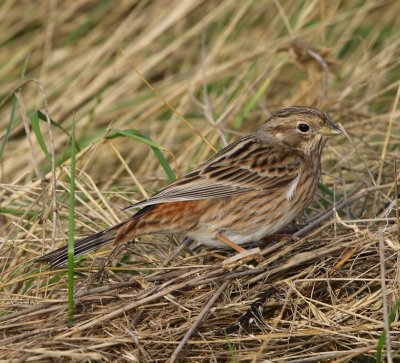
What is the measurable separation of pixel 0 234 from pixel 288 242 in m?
1.61

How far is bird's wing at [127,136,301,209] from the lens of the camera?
4.52m

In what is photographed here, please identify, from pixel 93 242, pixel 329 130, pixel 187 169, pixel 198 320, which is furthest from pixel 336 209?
pixel 187 169

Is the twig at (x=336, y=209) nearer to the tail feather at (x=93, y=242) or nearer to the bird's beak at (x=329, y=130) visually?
the bird's beak at (x=329, y=130)

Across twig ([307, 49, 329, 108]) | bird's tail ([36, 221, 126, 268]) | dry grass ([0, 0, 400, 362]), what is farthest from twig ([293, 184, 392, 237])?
twig ([307, 49, 329, 108])

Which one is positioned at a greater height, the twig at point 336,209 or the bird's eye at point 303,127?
the bird's eye at point 303,127

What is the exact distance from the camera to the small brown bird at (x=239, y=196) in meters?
4.49

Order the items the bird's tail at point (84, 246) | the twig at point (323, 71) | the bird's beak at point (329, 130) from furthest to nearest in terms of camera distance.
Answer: the twig at point (323, 71)
the bird's beak at point (329, 130)
the bird's tail at point (84, 246)

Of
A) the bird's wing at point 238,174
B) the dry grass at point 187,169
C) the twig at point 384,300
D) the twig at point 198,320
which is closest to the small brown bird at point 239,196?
the bird's wing at point 238,174

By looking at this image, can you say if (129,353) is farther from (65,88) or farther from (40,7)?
(40,7)

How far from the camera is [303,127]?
4945 millimetres

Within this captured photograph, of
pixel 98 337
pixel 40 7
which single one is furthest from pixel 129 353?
pixel 40 7

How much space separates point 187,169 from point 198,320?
81.6 inches

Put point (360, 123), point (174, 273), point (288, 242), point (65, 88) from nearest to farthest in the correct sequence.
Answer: point (174, 273), point (288, 242), point (360, 123), point (65, 88)

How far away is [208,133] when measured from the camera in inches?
242
